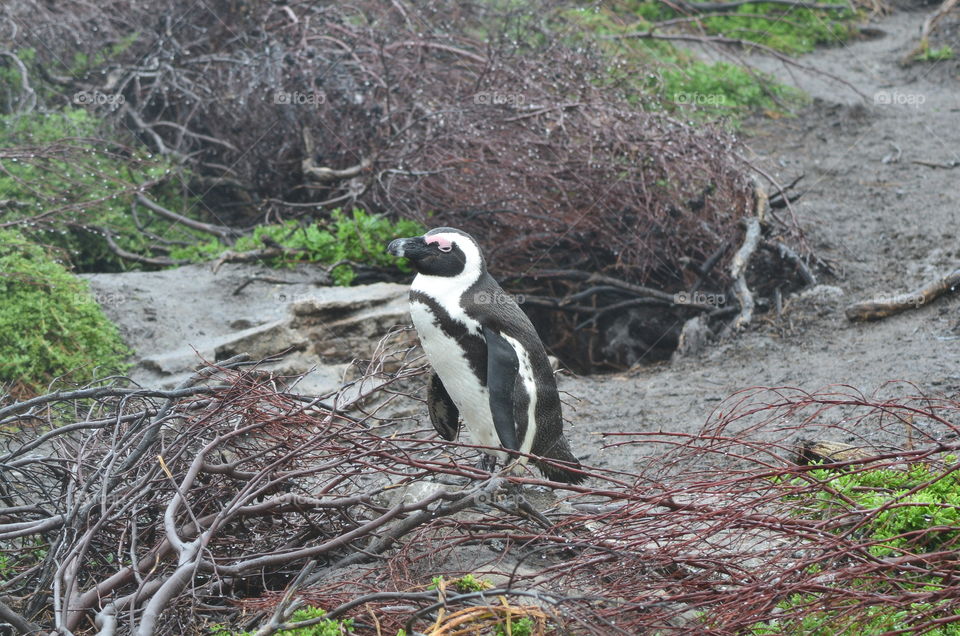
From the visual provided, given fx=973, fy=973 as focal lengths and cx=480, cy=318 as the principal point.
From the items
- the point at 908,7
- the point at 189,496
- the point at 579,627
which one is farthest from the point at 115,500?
the point at 908,7

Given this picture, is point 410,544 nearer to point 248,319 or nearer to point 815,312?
point 248,319

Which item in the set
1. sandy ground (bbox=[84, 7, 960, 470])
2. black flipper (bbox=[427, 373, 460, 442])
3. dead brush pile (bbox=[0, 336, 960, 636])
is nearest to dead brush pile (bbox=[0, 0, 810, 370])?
sandy ground (bbox=[84, 7, 960, 470])

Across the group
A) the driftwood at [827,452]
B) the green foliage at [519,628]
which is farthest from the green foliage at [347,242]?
the green foliage at [519,628]

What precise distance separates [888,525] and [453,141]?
13.6 ft

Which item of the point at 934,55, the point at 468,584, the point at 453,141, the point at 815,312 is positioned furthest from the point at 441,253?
the point at 934,55

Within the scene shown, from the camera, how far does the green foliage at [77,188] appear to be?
21.5ft

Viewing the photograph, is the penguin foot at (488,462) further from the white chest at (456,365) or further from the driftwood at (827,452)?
the driftwood at (827,452)

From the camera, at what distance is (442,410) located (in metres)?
4.18

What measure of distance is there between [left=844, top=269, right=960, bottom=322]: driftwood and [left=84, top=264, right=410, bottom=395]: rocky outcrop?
110 inches

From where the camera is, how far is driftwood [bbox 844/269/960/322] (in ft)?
18.8

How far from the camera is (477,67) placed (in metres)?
7.59

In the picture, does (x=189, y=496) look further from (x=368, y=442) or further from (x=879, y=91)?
(x=879, y=91)

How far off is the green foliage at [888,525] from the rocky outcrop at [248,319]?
2890 mm

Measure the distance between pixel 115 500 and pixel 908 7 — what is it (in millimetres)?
11727
